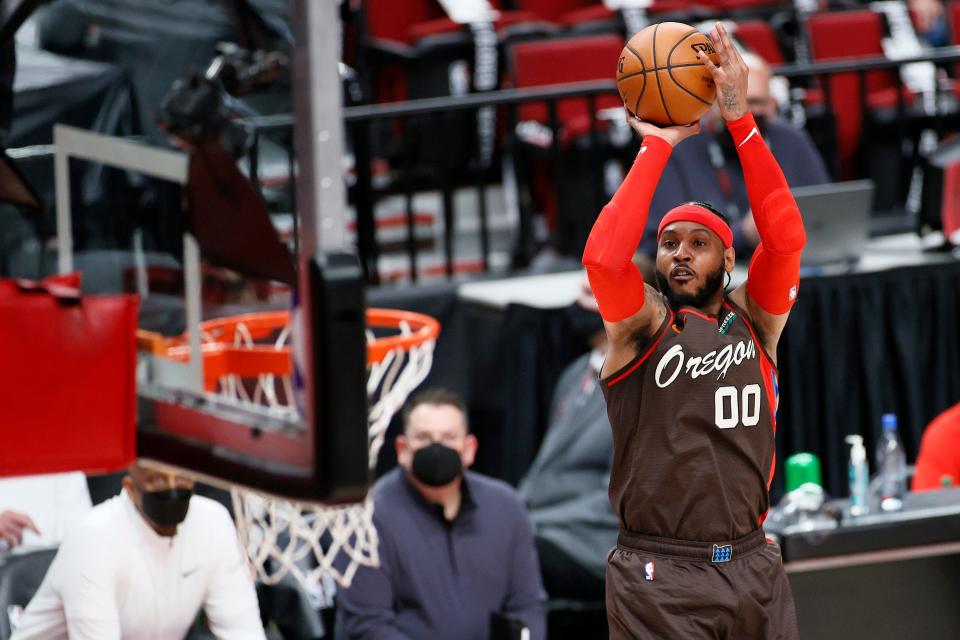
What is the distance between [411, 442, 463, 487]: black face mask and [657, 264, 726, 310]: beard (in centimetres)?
181

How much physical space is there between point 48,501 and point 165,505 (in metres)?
0.89

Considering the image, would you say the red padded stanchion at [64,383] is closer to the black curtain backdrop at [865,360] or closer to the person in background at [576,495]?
the person in background at [576,495]

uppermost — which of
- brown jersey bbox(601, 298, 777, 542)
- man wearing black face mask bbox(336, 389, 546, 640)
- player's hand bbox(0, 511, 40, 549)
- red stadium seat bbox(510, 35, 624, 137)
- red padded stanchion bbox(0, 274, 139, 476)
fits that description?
red stadium seat bbox(510, 35, 624, 137)

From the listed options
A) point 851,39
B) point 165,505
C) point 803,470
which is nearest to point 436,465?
point 165,505

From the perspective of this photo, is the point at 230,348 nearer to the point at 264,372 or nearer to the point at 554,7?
the point at 264,372

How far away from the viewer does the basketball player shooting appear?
3.93 meters

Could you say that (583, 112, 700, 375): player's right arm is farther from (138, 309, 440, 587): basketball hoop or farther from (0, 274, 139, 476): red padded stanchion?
(0, 274, 139, 476): red padded stanchion

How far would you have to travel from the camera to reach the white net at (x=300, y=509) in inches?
123

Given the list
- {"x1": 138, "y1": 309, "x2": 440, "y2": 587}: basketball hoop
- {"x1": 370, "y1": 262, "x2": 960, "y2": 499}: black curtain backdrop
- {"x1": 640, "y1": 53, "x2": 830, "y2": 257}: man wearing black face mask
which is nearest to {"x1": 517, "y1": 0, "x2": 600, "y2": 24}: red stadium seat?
{"x1": 640, "y1": 53, "x2": 830, "y2": 257}: man wearing black face mask

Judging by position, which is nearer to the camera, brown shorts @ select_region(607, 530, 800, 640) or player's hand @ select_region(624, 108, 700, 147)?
player's hand @ select_region(624, 108, 700, 147)

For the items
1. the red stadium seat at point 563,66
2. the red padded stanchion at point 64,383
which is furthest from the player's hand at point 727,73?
the red stadium seat at point 563,66

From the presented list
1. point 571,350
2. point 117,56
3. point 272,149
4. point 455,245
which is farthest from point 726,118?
point 455,245

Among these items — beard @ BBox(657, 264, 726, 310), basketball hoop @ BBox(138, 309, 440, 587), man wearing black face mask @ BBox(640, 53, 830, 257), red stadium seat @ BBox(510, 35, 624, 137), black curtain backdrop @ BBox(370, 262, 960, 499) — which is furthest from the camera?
red stadium seat @ BBox(510, 35, 624, 137)

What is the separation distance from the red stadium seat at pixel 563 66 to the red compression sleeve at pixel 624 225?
463cm
